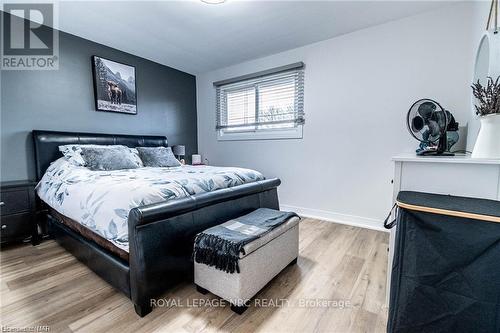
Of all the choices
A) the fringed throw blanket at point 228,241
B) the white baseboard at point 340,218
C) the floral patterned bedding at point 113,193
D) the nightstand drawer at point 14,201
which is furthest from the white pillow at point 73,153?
the white baseboard at point 340,218

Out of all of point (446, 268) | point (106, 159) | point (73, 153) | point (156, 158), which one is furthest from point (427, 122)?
point (73, 153)

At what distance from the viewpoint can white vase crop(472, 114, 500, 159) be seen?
109 cm

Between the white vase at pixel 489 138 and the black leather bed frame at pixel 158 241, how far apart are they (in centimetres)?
153

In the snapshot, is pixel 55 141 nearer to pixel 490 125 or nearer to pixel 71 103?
pixel 71 103

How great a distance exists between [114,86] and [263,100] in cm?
219

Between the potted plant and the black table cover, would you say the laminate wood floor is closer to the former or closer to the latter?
the black table cover

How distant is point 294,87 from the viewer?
3336mm

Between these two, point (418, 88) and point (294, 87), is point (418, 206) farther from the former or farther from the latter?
point (294, 87)

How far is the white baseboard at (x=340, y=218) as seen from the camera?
9.18 feet

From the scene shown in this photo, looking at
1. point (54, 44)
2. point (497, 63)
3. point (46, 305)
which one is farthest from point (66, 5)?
point (497, 63)

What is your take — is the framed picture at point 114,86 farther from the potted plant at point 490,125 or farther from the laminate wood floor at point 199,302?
the potted plant at point 490,125

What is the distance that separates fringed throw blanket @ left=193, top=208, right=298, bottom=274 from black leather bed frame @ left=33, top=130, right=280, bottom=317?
0.15m

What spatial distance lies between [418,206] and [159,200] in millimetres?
1393

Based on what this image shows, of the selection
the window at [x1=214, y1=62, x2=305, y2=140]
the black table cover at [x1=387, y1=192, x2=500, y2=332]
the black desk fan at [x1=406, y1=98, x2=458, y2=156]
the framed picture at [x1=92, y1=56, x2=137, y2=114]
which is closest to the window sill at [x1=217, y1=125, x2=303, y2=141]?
the window at [x1=214, y1=62, x2=305, y2=140]
